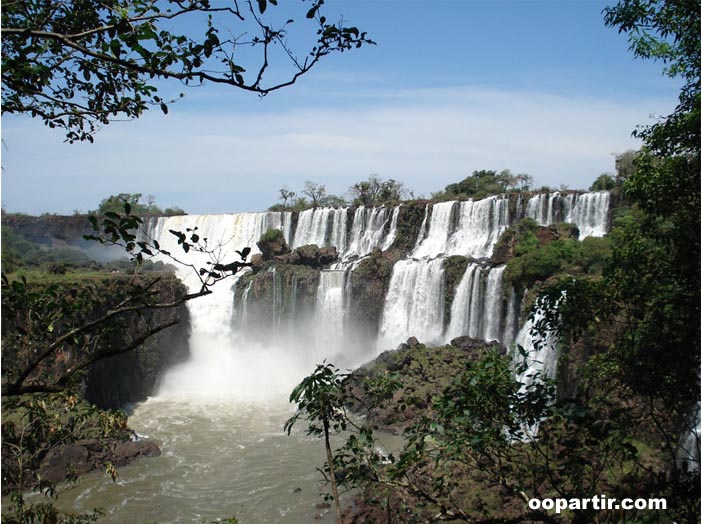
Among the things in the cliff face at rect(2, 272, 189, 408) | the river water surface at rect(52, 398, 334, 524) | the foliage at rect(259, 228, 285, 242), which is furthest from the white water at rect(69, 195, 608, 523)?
the foliage at rect(259, 228, 285, 242)

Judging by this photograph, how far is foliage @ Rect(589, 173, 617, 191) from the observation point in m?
30.6

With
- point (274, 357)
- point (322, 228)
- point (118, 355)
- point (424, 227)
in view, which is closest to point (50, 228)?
point (322, 228)

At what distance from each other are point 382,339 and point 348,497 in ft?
39.3

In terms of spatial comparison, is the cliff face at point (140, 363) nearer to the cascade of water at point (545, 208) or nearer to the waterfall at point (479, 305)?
the waterfall at point (479, 305)

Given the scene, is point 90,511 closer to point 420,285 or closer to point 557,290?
point 557,290

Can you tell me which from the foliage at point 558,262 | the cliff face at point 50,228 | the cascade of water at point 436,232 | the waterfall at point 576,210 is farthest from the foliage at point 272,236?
the cliff face at point 50,228

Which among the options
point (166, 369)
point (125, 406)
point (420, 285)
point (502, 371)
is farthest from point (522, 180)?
point (502, 371)

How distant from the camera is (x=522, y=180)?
133 ft

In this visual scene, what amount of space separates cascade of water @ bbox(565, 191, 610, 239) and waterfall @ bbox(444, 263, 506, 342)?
6.02 metres

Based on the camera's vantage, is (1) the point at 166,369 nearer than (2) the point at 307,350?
Yes

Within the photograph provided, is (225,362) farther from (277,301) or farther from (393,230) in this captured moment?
(393,230)

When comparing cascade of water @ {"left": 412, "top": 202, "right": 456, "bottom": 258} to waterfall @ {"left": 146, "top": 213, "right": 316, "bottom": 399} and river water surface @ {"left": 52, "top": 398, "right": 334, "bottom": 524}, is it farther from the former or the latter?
river water surface @ {"left": 52, "top": 398, "right": 334, "bottom": 524}

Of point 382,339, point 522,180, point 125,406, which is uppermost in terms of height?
point 522,180

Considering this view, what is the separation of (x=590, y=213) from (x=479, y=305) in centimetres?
754
